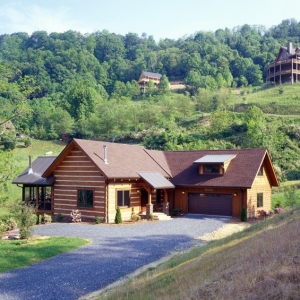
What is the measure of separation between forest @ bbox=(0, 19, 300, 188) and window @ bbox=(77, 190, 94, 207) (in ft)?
19.3

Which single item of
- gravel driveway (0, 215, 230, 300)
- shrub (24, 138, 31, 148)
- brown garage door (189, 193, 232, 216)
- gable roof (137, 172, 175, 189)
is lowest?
gravel driveway (0, 215, 230, 300)

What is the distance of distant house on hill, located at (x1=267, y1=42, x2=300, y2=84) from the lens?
94625mm

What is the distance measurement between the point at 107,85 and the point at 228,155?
348ft

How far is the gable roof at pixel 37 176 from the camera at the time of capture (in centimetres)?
2814

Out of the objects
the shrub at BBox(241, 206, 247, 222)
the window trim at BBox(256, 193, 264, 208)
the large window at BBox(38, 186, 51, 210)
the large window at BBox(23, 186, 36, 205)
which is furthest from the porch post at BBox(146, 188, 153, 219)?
the large window at BBox(23, 186, 36, 205)

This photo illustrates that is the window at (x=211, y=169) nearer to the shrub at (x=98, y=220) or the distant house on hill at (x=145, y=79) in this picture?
the shrub at (x=98, y=220)

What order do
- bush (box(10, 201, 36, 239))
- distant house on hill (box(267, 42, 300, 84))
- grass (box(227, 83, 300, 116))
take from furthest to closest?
distant house on hill (box(267, 42, 300, 84)) → grass (box(227, 83, 300, 116)) → bush (box(10, 201, 36, 239))

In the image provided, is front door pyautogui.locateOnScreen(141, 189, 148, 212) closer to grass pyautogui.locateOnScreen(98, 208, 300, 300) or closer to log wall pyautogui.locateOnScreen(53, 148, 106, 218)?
log wall pyautogui.locateOnScreen(53, 148, 106, 218)

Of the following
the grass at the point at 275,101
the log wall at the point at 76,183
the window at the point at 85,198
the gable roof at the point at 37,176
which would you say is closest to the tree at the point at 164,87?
the grass at the point at 275,101

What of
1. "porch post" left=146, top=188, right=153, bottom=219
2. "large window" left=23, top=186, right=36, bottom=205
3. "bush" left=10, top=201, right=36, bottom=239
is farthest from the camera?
"large window" left=23, top=186, right=36, bottom=205

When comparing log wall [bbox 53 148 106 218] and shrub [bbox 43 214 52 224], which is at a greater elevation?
log wall [bbox 53 148 106 218]

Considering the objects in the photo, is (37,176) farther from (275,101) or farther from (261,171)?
(275,101)

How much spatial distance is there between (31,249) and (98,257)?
3046mm

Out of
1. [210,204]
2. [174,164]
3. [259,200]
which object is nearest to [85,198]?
[174,164]
